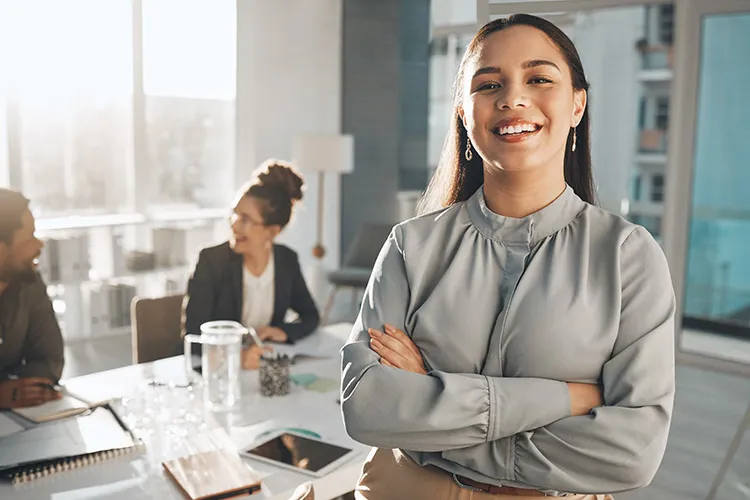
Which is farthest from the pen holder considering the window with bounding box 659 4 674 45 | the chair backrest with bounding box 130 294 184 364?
the window with bounding box 659 4 674 45

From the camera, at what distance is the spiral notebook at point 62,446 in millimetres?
1520

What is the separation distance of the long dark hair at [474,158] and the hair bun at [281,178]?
A: 146 cm

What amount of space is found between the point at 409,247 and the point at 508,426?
1.06 feet

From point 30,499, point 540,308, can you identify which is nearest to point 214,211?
point 30,499

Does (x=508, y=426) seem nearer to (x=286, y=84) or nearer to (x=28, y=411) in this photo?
(x=28, y=411)

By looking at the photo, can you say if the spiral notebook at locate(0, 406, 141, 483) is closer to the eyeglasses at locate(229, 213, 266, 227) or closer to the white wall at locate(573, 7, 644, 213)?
the eyeglasses at locate(229, 213, 266, 227)

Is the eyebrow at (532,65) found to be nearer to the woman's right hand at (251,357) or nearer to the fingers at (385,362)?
the fingers at (385,362)

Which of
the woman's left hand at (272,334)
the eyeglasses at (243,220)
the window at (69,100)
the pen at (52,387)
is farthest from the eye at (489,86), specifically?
the window at (69,100)

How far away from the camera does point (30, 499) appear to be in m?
1.41

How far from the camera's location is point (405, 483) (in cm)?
120

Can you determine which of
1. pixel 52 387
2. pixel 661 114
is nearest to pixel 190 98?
pixel 661 114

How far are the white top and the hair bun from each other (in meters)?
0.28

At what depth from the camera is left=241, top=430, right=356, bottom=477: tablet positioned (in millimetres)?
1588

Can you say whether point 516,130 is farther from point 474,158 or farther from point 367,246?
point 367,246
